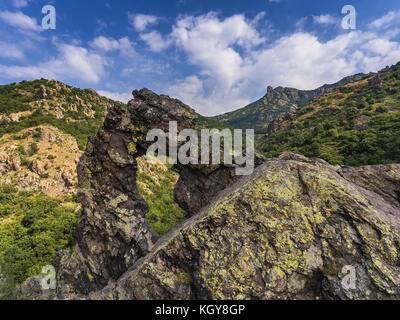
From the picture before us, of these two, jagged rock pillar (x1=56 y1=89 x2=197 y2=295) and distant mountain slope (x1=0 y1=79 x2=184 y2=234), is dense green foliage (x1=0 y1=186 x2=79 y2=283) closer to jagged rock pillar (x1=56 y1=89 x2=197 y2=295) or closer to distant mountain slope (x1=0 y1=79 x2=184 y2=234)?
distant mountain slope (x1=0 y1=79 x2=184 y2=234)

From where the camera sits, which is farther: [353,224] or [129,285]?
[129,285]

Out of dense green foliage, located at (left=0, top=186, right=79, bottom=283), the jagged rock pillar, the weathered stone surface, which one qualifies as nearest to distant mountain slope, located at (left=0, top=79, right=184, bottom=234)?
dense green foliage, located at (left=0, top=186, right=79, bottom=283)

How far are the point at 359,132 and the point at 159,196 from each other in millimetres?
54284

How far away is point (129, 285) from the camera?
301 inches

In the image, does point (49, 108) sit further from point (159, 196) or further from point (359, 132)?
point (359, 132)

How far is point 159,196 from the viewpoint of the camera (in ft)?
157

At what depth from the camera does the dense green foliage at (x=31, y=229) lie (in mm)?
19922

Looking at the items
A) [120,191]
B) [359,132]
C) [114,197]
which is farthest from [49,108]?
[359,132]

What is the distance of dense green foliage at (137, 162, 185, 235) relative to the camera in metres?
33.1
